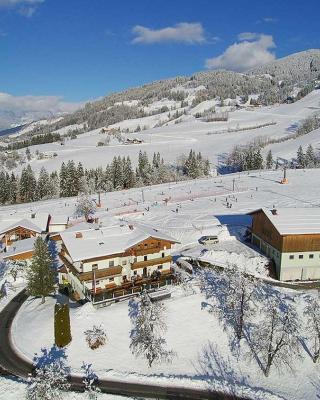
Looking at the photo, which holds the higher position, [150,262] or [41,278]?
[150,262]

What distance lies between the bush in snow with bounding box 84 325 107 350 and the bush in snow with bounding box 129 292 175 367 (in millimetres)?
2734

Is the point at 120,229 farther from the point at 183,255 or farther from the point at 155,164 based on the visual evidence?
the point at 155,164

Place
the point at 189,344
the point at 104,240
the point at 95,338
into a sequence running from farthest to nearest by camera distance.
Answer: the point at 104,240
the point at 189,344
the point at 95,338

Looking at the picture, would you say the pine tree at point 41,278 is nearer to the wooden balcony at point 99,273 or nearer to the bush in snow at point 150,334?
the wooden balcony at point 99,273

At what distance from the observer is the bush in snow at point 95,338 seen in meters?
37.9

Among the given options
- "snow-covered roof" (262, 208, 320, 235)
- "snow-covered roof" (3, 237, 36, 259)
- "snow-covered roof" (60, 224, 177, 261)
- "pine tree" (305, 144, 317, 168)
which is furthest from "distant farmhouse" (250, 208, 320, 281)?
"pine tree" (305, 144, 317, 168)

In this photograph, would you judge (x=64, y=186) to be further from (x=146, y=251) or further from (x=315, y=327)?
(x=315, y=327)

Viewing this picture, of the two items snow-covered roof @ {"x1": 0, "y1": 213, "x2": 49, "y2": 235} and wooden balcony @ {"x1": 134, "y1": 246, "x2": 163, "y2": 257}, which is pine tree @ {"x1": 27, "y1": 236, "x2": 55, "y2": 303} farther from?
snow-covered roof @ {"x1": 0, "y1": 213, "x2": 49, "y2": 235}

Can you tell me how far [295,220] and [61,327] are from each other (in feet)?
109

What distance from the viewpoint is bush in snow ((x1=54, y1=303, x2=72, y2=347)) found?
124ft

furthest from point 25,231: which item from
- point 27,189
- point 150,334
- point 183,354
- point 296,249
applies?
point 27,189

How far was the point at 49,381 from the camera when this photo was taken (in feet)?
96.3

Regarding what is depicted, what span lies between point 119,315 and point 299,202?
57.3 m

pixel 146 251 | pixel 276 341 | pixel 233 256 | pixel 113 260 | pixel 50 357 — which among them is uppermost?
pixel 146 251
